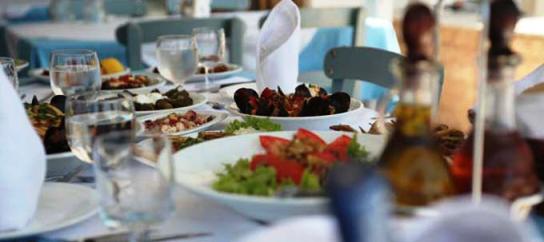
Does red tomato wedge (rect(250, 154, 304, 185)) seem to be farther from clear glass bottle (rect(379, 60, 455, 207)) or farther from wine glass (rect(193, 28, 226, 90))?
wine glass (rect(193, 28, 226, 90))

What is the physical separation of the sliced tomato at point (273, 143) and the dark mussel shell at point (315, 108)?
0.26m

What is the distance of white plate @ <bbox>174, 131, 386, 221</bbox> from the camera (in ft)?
2.24

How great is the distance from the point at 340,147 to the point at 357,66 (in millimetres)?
976

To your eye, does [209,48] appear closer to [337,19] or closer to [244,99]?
[244,99]

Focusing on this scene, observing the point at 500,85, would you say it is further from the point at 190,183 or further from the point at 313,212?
the point at 190,183

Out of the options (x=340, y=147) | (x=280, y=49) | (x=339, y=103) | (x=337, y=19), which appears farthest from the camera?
(x=337, y=19)

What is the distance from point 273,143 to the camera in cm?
92

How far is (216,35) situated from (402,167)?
4.19 ft

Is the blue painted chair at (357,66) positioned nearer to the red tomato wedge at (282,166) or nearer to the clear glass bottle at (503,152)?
the red tomato wedge at (282,166)

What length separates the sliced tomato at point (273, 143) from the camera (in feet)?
2.84

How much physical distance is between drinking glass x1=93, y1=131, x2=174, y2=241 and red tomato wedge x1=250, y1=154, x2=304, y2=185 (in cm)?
14

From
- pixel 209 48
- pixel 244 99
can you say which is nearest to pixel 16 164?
pixel 244 99

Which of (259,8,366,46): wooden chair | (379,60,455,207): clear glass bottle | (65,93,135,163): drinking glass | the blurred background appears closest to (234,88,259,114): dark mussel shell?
(65,93,135,163): drinking glass

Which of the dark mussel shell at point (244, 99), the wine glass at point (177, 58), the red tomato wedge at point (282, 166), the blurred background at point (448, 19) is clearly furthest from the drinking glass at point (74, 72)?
the blurred background at point (448, 19)
